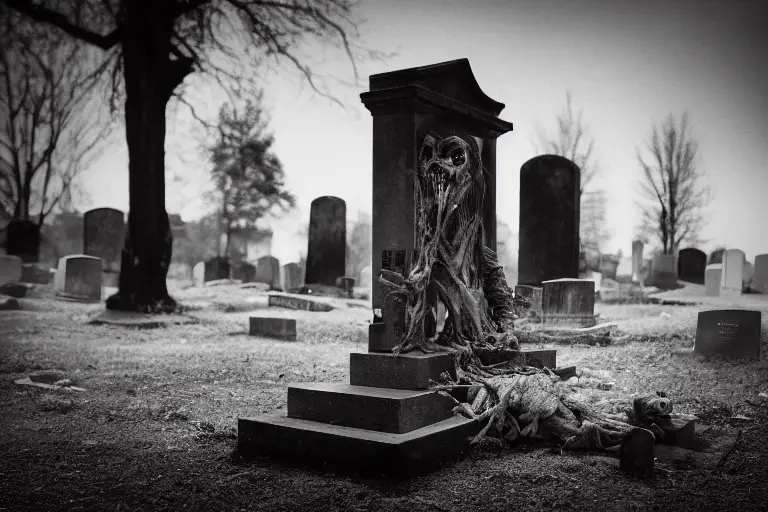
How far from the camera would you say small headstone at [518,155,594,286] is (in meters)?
11.6

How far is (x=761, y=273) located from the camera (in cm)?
1543

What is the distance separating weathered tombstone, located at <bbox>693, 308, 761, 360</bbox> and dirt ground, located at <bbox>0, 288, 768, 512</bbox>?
187 millimetres

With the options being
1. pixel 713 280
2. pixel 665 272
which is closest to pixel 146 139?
pixel 713 280

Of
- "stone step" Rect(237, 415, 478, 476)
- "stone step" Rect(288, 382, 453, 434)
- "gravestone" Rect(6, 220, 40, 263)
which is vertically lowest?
"stone step" Rect(237, 415, 478, 476)

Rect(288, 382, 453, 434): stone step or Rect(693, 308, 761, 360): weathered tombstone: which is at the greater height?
Rect(693, 308, 761, 360): weathered tombstone

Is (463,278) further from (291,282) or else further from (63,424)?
(291,282)

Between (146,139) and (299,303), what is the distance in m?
4.67

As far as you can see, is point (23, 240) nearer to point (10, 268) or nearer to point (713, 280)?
point (10, 268)

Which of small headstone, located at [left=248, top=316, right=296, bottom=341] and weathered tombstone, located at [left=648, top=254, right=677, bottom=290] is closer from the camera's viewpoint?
small headstone, located at [left=248, top=316, right=296, bottom=341]

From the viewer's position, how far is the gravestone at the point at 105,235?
19391mm

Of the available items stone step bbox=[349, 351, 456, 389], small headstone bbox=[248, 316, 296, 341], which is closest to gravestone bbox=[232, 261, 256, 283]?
small headstone bbox=[248, 316, 296, 341]

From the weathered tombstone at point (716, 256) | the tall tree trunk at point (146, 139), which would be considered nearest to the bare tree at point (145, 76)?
the tall tree trunk at point (146, 139)

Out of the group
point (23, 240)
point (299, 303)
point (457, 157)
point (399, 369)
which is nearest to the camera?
point (399, 369)

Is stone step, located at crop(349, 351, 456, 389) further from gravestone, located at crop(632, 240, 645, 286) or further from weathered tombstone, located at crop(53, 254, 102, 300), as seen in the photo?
gravestone, located at crop(632, 240, 645, 286)
